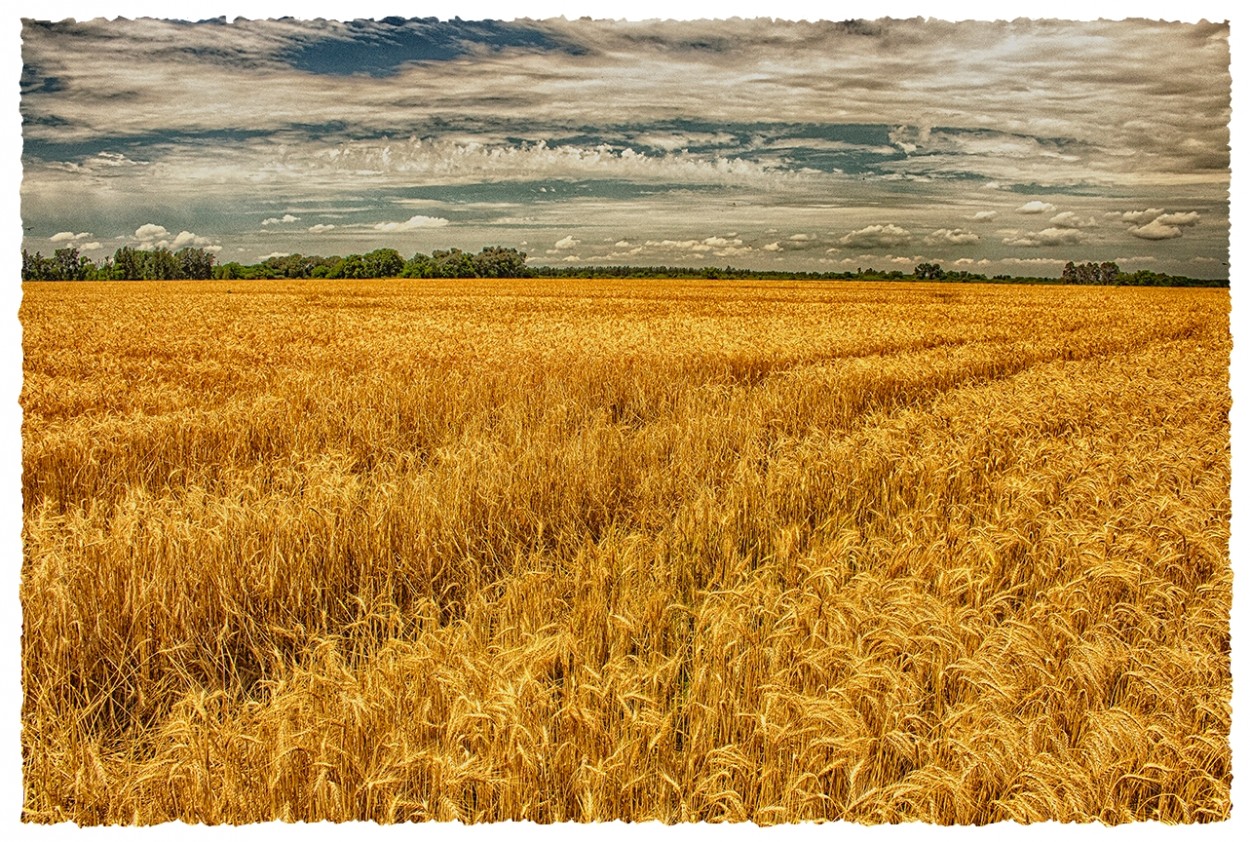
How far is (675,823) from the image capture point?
7.69 feet

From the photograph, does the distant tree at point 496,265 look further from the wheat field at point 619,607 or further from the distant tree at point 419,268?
the wheat field at point 619,607

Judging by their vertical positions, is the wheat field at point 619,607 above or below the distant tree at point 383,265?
below

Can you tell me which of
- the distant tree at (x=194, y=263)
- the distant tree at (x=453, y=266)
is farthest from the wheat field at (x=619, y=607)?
the distant tree at (x=453, y=266)

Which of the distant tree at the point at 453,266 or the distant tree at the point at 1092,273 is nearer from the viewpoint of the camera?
the distant tree at the point at 1092,273

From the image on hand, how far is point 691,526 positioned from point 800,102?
3122mm

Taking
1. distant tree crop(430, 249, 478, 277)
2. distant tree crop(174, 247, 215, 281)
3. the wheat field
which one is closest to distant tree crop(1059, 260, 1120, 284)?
the wheat field

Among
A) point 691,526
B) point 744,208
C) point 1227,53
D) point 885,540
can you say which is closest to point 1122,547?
point 885,540

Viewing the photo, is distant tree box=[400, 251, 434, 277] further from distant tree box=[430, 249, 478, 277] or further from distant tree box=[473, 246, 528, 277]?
distant tree box=[473, 246, 528, 277]

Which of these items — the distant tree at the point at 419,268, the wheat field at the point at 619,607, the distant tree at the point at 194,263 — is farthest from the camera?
the distant tree at the point at 419,268

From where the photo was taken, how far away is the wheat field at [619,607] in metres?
2.35

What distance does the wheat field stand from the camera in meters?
2.35

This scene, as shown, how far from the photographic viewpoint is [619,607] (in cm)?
333

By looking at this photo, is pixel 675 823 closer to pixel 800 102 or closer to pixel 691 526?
pixel 691 526

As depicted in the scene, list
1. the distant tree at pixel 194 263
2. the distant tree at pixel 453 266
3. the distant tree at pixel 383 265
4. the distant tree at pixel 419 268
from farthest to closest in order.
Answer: the distant tree at pixel 419 268 → the distant tree at pixel 453 266 → the distant tree at pixel 383 265 → the distant tree at pixel 194 263
